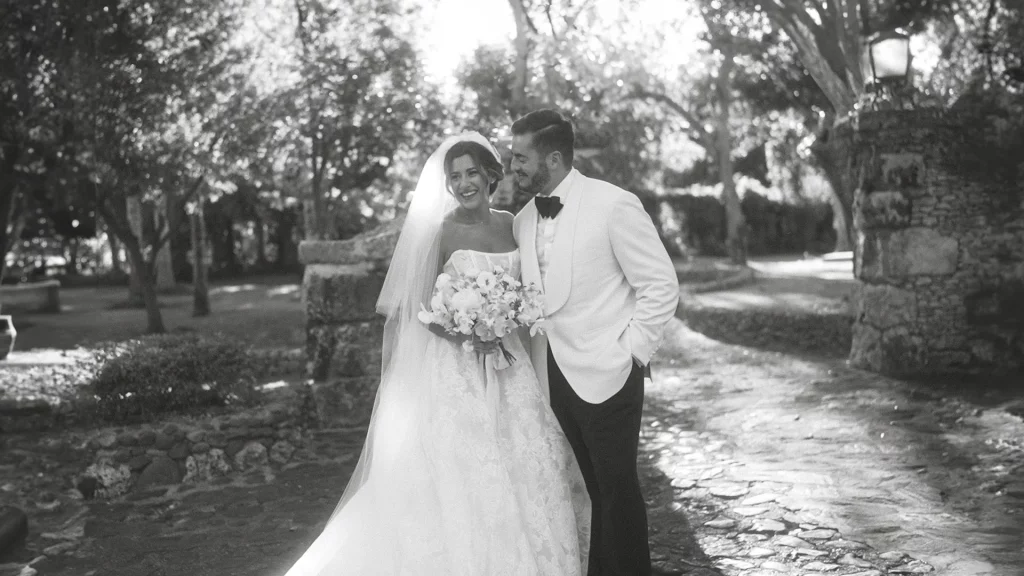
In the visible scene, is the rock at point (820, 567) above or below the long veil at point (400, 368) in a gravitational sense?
below

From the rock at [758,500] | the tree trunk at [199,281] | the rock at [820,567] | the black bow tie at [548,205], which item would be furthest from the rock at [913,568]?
the tree trunk at [199,281]

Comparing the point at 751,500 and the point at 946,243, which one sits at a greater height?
the point at 946,243

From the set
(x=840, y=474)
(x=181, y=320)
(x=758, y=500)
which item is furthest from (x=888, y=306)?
(x=181, y=320)

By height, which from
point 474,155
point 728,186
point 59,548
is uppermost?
point 728,186

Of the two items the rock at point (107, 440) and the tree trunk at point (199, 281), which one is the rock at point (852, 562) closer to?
the rock at point (107, 440)

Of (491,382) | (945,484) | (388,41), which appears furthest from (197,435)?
(388,41)

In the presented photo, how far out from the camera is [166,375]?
25.1 ft

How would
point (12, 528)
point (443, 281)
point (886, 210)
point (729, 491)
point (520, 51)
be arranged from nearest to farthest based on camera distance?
point (443, 281), point (12, 528), point (729, 491), point (886, 210), point (520, 51)

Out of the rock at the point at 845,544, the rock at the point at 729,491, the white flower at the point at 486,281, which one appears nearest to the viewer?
the white flower at the point at 486,281

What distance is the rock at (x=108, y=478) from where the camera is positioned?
22.7ft

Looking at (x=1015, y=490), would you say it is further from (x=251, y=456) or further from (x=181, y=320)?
(x=181, y=320)

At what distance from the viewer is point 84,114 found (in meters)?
12.8

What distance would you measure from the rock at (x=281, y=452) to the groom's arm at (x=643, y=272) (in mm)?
4349

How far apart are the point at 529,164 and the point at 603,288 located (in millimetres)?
664
